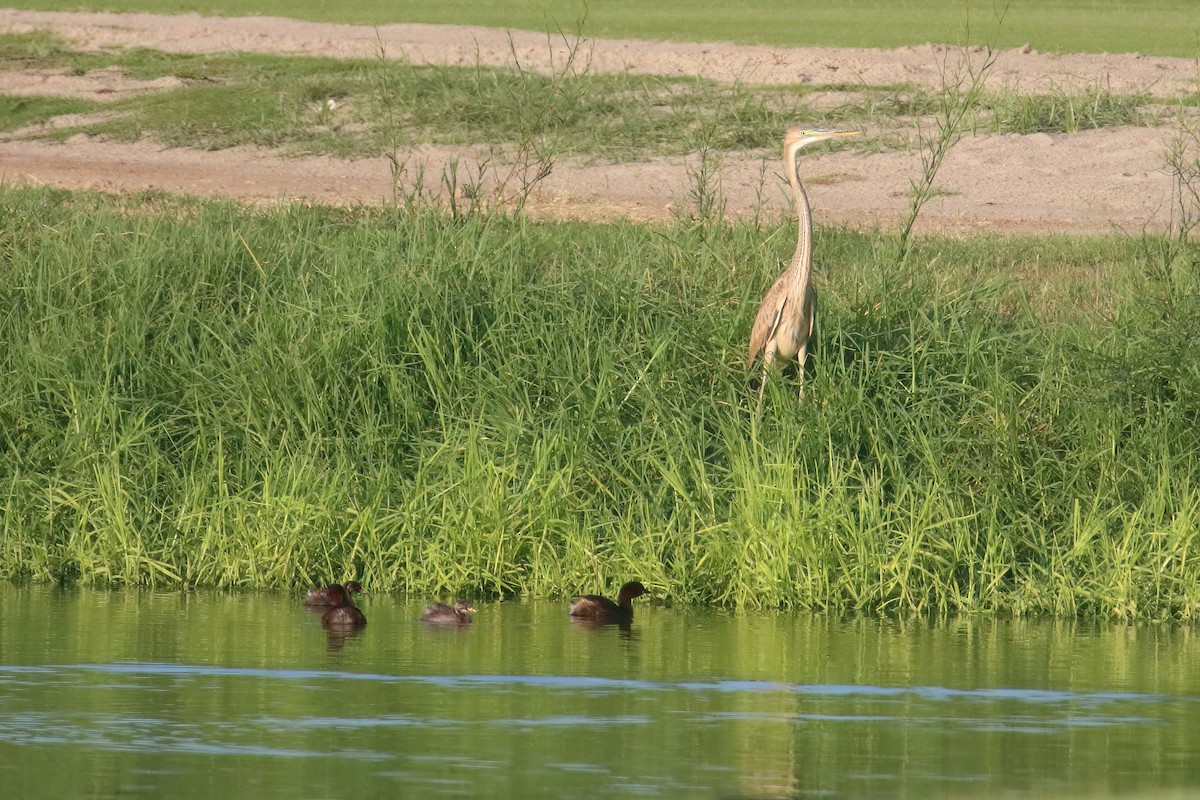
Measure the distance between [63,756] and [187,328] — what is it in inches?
173

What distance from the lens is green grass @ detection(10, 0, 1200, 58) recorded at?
2756 centimetres

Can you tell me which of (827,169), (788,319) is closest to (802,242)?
(788,319)

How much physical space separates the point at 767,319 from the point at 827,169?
9648 millimetres

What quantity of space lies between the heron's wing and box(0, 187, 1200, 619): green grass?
0.85ft

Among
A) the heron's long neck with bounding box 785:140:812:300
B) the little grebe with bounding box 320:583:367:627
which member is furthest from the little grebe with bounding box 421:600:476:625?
the heron's long neck with bounding box 785:140:812:300

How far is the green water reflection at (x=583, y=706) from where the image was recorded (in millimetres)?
5398

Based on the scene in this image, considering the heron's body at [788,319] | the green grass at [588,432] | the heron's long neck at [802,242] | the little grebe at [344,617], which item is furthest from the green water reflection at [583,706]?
the heron's long neck at [802,242]

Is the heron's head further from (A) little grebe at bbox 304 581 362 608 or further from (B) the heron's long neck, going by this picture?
(A) little grebe at bbox 304 581 362 608

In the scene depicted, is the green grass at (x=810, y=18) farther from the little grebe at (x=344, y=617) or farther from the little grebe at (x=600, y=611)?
the little grebe at (x=344, y=617)

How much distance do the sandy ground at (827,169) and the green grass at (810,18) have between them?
252 centimetres

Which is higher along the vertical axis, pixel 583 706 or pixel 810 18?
pixel 810 18

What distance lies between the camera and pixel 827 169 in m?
18.3

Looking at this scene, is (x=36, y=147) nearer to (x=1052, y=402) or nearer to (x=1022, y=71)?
(x=1022, y=71)

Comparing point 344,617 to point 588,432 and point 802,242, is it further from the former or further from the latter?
point 802,242
